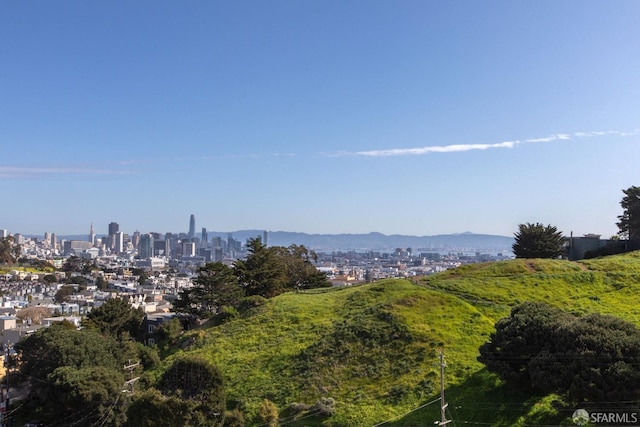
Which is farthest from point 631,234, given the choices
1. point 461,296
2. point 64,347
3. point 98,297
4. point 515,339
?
point 98,297

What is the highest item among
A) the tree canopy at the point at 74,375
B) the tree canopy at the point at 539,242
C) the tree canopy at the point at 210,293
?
the tree canopy at the point at 539,242

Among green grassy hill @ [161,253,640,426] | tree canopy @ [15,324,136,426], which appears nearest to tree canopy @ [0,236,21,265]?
tree canopy @ [15,324,136,426]

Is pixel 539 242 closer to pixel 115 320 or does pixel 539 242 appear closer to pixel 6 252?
pixel 115 320

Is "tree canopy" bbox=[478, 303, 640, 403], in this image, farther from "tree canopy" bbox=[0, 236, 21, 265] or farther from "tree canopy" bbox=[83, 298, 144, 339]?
"tree canopy" bbox=[0, 236, 21, 265]

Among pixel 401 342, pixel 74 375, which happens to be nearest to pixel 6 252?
pixel 74 375

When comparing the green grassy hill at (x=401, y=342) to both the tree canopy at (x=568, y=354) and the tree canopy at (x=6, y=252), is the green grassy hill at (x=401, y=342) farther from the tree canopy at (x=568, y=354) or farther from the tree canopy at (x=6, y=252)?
the tree canopy at (x=6, y=252)

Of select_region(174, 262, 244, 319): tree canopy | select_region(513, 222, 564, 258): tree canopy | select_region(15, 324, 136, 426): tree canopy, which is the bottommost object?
select_region(15, 324, 136, 426): tree canopy

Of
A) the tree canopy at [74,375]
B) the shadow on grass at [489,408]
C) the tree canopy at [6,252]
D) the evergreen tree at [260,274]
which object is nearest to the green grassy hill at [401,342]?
the shadow on grass at [489,408]
